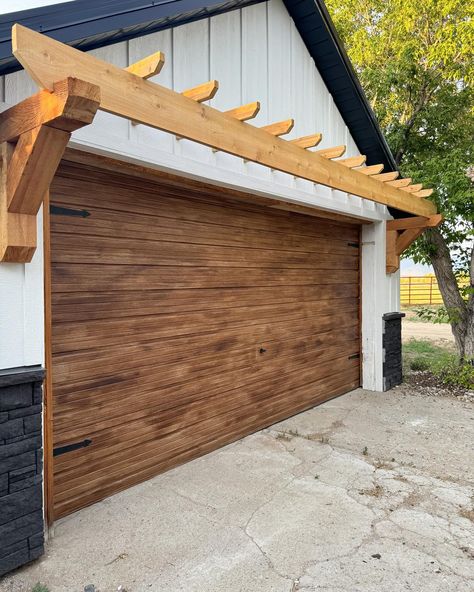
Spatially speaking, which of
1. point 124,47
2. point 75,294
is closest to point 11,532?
point 75,294

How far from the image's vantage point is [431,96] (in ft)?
23.5

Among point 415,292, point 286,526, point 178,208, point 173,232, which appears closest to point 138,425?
point 286,526

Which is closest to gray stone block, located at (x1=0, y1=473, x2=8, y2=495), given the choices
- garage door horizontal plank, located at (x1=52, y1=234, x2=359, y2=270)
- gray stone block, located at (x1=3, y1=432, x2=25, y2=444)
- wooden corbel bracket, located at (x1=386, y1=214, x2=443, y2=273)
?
gray stone block, located at (x1=3, y1=432, x2=25, y2=444)

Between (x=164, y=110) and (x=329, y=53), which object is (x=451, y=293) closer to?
Answer: (x=329, y=53)

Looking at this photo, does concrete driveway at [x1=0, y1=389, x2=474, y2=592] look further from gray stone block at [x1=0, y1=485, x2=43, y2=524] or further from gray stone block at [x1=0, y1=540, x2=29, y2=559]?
gray stone block at [x1=0, y1=485, x2=43, y2=524]

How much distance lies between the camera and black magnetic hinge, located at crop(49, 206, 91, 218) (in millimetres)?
2498

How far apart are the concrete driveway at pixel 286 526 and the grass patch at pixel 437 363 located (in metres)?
2.15

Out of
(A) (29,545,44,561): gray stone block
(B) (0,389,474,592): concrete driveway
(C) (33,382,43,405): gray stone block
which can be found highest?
(C) (33,382,43,405): gray stone block

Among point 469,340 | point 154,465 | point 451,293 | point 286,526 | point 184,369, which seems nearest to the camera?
point 286,526

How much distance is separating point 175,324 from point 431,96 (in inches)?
251

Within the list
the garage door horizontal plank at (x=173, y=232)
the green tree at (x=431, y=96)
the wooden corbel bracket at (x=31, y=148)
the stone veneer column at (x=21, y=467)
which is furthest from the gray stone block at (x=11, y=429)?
the green tree at (x=431, y=96)

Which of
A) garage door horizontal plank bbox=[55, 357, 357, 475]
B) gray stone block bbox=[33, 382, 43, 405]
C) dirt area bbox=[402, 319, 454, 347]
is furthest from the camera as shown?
dirt area bbox=[402, 319, 454, 347]

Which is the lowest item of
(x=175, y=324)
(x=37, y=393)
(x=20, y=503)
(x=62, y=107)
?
(x=20, y=503)

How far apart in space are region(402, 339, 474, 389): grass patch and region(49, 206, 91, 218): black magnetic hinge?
17.1ft
